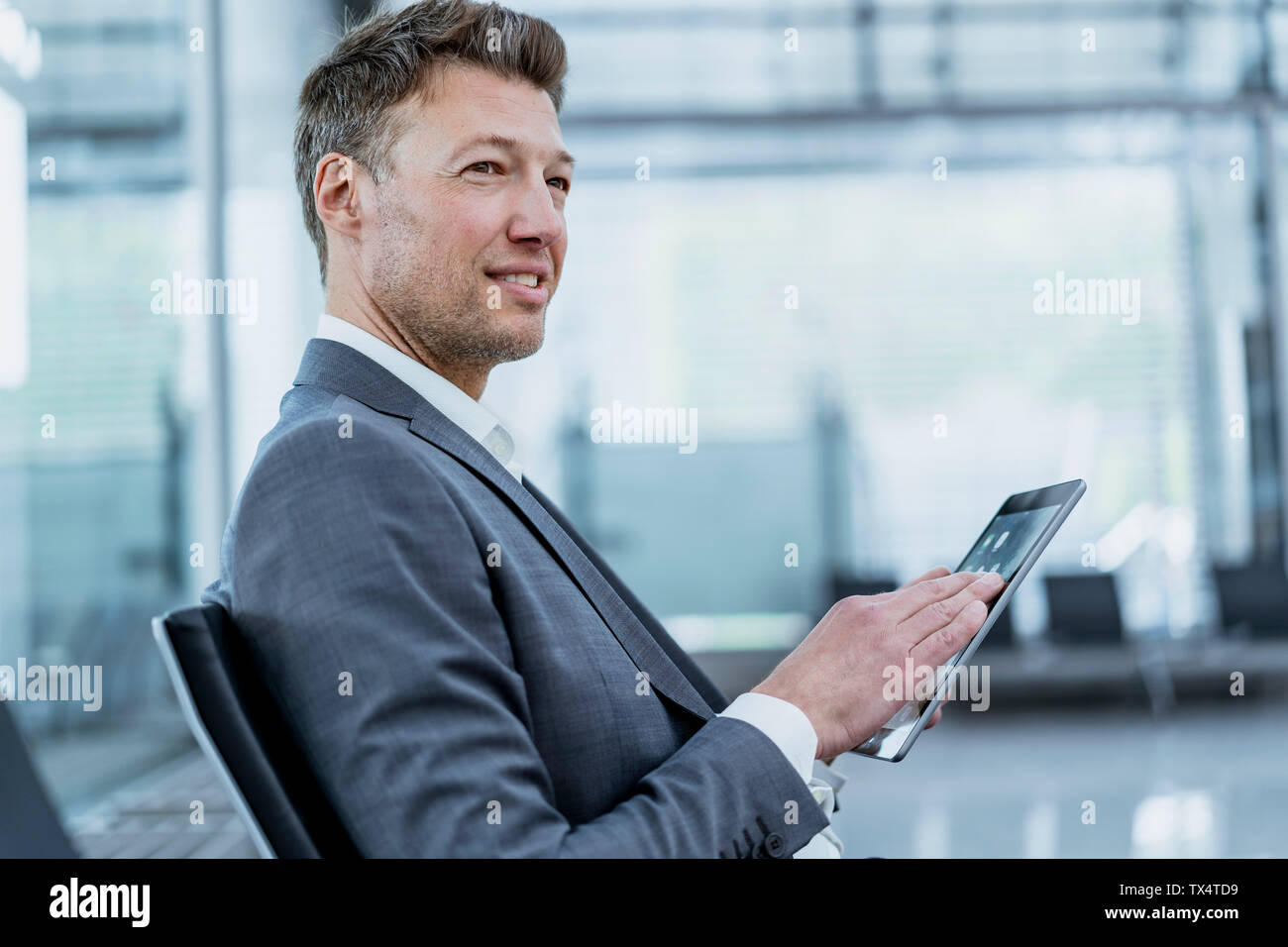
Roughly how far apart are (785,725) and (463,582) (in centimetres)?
29

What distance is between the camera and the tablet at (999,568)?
893mm

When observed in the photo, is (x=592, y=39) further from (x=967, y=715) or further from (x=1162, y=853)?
(x=1162, y=853)

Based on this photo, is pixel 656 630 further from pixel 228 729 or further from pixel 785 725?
pixel 228 729

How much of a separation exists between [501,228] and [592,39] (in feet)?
23.7

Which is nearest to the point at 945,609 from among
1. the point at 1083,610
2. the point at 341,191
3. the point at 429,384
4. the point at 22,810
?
the point at 429,384

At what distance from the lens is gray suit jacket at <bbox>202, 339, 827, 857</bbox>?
71 cm

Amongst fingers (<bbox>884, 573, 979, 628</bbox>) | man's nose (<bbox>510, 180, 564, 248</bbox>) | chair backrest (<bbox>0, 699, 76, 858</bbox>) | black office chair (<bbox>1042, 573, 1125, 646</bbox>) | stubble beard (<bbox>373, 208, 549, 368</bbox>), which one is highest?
man's nose (<bbox>510, 180, 564, 248</bbox>)

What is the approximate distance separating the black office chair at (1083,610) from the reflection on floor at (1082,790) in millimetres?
565

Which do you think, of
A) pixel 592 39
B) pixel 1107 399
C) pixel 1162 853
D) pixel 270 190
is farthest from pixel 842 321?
pixel 1162 853

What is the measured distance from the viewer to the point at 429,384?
3.41 feet

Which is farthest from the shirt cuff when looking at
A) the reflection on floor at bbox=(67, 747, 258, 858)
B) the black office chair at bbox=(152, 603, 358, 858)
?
the reflection on floor at bbox=(67, 747, 258, 858)

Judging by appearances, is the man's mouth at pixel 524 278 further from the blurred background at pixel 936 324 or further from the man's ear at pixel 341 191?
the blurred background at pixel 936 324

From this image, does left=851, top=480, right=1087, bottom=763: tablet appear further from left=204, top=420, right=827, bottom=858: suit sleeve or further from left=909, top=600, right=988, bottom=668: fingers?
left=204, top=420, right=827, bottom=858: suit sleeve

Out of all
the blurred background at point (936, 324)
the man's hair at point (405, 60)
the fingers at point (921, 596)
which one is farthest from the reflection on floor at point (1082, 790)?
the man's hair at point (405, 60)
